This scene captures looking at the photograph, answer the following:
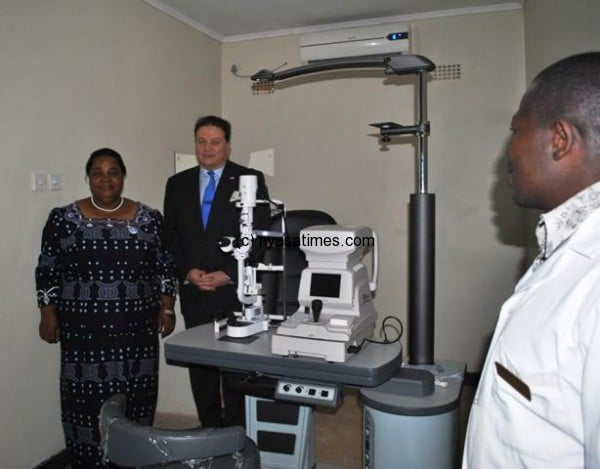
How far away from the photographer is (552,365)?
78 cm

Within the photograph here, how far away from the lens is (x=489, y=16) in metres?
3.37

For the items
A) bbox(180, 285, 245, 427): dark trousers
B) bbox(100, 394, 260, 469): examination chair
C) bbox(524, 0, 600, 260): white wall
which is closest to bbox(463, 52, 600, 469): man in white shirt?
bbox(100, 394, 260, 469): examination chair

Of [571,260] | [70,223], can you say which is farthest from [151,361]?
[571,260]

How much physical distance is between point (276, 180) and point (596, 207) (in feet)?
10.4

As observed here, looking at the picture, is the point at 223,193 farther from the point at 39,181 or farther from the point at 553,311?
the point at 553,311

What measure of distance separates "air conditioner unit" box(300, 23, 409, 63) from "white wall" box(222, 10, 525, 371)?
0.91 ft

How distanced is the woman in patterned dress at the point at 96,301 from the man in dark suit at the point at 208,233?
228 mm

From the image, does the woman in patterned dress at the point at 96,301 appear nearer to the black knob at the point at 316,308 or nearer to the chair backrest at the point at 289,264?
the chair backrest at the point at 289,264

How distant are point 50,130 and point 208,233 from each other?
0.95 m

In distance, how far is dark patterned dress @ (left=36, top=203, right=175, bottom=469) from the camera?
221 centimetres

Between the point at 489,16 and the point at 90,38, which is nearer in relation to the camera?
the point at 90,38

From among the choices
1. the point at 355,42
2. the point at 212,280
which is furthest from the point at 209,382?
the point at 355,42

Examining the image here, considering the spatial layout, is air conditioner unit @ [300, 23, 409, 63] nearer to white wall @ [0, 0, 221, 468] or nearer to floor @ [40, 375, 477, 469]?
white wall @ [0, 0, 221, 468]

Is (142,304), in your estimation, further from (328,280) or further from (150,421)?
(328,280)
